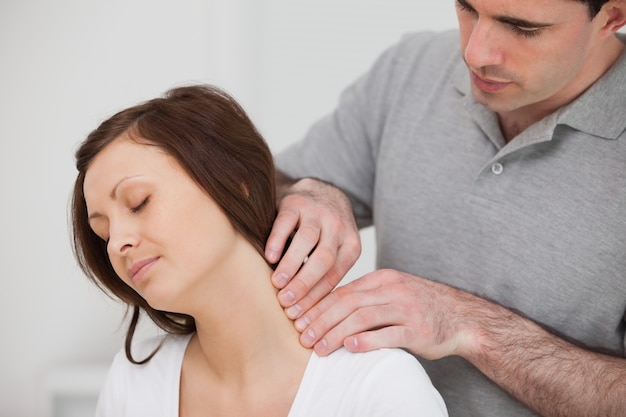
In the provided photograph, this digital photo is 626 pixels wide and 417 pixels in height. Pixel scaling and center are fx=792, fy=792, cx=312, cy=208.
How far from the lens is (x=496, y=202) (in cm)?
162

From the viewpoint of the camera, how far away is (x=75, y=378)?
7.47ft

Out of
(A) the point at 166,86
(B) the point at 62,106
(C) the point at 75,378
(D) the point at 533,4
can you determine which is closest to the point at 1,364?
(C) the point at 75,378

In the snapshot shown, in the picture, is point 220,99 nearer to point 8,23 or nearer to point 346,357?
point 346,357

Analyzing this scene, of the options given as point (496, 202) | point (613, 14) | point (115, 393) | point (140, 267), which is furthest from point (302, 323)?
point (613, 14)

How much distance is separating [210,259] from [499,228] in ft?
2.07

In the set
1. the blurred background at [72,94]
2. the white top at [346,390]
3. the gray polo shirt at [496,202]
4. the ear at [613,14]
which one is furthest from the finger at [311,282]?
the blurred background at [72,94]

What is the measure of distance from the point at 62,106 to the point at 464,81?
117 centimetres

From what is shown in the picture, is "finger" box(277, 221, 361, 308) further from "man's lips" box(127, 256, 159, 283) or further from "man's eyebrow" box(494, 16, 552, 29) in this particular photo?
"man's eyebrow" box(494, 16, 552, 29)

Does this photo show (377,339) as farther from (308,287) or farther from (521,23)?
(521,23)

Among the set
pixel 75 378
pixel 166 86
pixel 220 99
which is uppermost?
pixel 220 99

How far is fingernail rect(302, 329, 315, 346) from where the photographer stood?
4.50 ft

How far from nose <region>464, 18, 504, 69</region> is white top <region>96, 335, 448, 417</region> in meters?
0.55

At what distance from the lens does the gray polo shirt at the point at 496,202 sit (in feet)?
5.02

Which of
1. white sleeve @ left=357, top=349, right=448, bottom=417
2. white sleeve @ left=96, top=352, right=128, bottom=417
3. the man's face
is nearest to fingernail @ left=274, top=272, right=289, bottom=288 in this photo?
white sleeve @ left=357, top=349, right=448, bottom=417
